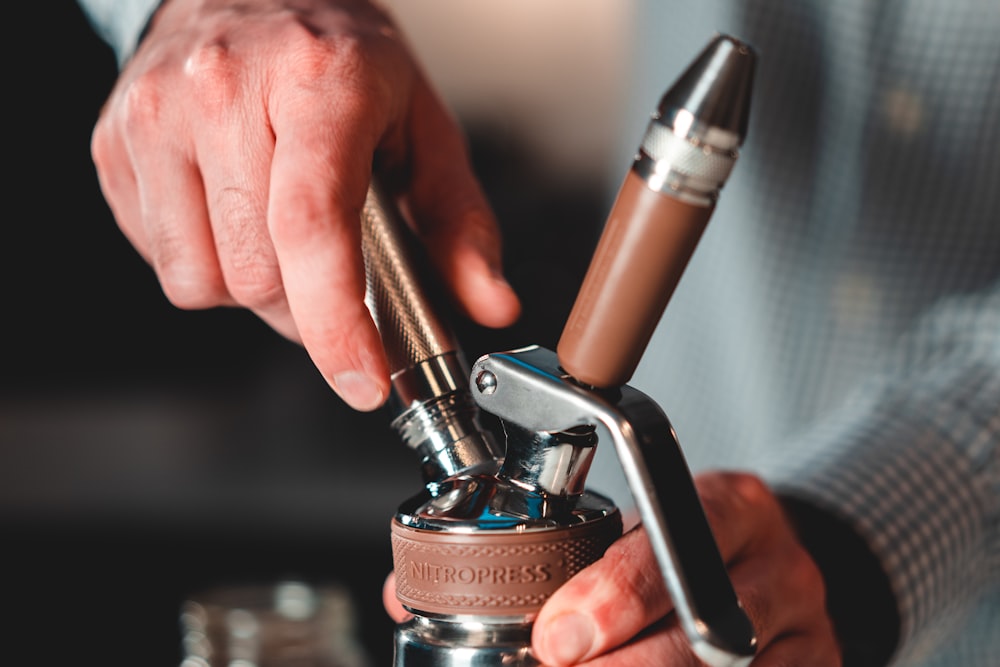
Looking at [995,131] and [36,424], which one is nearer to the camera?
[995,131]

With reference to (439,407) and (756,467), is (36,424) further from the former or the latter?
(439,407)

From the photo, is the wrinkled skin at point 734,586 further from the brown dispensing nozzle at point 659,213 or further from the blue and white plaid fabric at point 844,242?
the blue and white plaid fabric at point 844,242

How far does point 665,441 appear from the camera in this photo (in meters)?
0.34

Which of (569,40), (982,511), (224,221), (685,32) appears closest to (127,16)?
(224,221)

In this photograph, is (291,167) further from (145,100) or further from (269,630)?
(269,630)

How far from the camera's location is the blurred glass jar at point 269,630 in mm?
639

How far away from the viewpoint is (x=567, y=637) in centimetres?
36

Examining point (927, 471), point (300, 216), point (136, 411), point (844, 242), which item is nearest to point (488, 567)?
point (300, 216)

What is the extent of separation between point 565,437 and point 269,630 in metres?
0.36

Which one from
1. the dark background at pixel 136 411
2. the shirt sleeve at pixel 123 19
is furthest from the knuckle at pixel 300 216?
the dark background at pixel 136 411

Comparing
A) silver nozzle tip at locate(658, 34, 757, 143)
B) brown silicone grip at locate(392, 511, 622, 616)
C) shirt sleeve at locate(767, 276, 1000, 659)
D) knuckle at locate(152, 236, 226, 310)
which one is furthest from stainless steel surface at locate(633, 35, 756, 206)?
shirt sleeve at locate(767, 276, 1000, 659)

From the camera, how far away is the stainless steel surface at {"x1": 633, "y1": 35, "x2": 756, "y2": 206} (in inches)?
11.2

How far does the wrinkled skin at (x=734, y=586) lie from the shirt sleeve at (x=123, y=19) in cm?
36

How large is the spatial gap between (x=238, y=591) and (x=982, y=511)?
506mm
